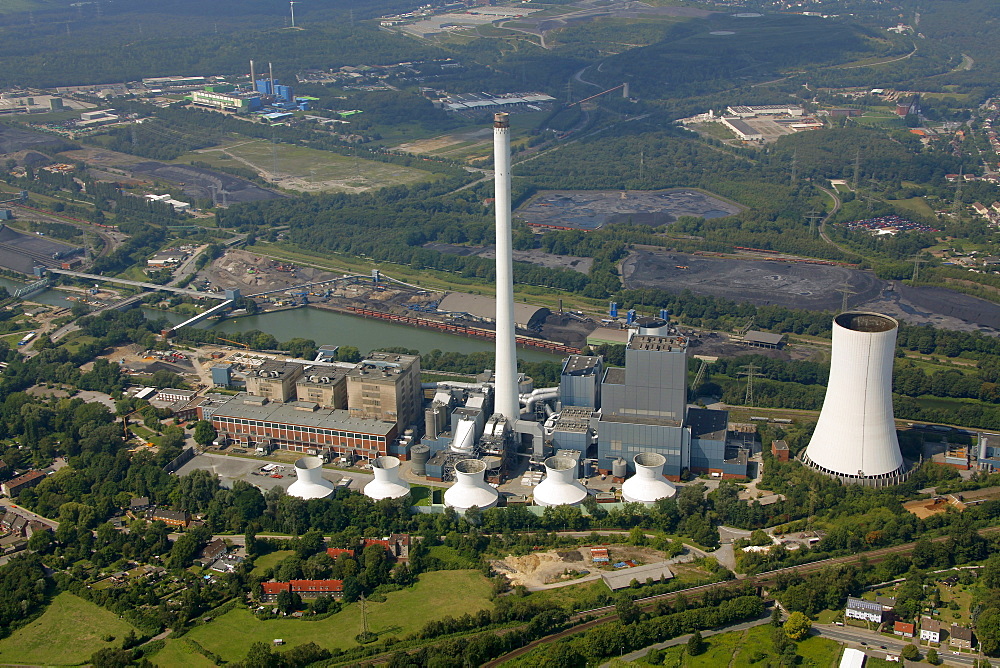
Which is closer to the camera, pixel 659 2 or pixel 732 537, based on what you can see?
pixel 732 537

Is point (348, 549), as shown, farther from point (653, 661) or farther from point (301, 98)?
point (301, 98)

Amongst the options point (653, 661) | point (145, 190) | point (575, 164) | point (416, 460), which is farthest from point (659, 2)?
point (653, 661)

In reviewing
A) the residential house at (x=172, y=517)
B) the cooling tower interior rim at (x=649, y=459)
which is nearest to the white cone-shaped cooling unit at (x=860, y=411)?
Answer: the cooling tower interior rim at (x=649, y=459)

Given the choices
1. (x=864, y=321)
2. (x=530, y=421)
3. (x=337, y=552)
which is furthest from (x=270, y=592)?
(x=864, y=321)

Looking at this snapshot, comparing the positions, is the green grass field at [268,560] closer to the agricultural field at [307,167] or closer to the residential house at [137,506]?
the residential house at [137,506]

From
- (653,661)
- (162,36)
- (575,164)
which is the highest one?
(162,36)

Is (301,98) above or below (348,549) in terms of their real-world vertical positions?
above

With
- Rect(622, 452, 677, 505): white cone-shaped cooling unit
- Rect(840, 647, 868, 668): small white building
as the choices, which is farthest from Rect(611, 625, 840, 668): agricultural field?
Rect(622, 452, 677, 505): white cone-shaped cooling unit

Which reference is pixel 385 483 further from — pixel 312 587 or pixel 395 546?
pixel 312 587
